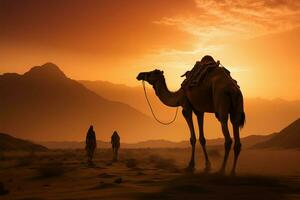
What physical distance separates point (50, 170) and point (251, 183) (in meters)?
6.40

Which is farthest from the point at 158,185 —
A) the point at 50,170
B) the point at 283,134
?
the point at 283,134

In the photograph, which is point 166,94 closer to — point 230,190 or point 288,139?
point 230,190

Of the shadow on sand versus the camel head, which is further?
the camel head

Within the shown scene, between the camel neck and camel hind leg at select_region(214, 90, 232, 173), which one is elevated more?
the camel neck

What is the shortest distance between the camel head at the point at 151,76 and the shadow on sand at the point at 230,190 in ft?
21.9

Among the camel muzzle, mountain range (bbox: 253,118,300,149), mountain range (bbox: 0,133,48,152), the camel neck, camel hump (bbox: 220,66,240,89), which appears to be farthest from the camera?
mountain range (bbox: 253,118,300,149)

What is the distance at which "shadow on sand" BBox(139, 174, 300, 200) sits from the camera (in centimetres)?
674

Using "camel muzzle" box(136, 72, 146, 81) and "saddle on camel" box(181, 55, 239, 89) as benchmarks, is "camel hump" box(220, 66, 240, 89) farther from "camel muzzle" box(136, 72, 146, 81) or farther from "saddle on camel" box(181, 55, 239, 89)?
"camel muzzle" box(136, 72, 146, 81)

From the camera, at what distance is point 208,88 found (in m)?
12.4

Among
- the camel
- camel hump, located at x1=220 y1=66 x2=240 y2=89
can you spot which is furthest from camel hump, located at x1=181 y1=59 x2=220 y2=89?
camel hump, located at x1=220 y1=66 x2=240 y2=89

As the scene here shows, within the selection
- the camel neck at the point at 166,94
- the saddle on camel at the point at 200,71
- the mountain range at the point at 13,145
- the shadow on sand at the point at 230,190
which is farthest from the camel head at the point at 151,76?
the mountain range at the point at 13,145

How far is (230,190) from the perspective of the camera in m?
7.45

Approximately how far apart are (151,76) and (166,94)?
0.86 metres

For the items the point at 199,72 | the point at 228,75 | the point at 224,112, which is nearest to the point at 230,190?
the point at 224,112
